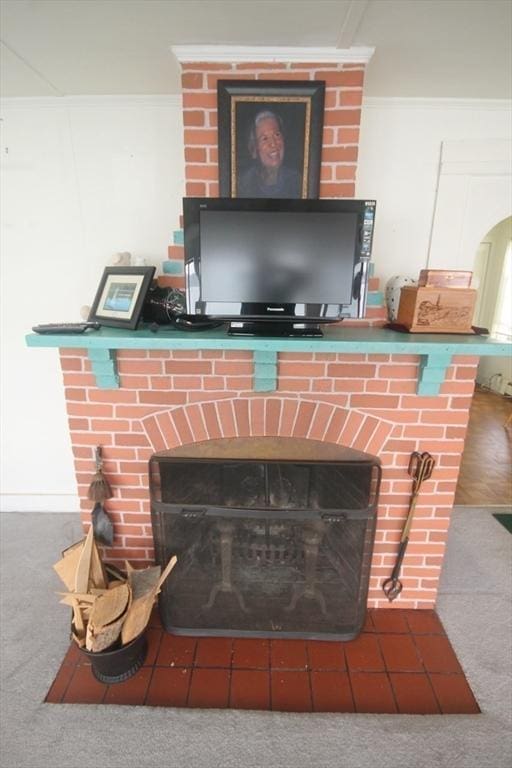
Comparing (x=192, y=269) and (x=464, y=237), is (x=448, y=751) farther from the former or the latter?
(x=464, y=237)

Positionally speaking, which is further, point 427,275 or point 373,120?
point 373,120

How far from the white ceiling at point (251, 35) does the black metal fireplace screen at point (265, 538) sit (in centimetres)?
142

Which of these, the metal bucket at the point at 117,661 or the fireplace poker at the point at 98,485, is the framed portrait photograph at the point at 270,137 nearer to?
the fireplace poker at the point at 98,485

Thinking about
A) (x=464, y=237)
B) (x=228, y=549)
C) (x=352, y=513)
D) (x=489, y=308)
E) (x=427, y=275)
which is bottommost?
(x=228, y=549)

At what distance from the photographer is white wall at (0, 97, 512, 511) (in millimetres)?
1723

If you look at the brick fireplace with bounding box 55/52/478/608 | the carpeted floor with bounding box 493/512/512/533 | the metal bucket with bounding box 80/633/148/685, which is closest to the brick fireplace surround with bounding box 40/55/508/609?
the brick fireplace with bounding box 55/52/478/608

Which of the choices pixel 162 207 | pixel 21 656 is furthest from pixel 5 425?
pixel 162 207

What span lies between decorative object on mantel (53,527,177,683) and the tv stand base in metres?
0.94

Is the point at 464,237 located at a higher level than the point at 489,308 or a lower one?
higher

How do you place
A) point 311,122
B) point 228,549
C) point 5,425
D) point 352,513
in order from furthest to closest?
point 5,425 → point 228,549 → point 352,513 → point 311,122

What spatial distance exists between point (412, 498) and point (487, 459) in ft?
7.14

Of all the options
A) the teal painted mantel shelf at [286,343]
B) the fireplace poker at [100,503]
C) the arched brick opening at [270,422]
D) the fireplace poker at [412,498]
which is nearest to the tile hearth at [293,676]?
the fireplace poker at [412,498]

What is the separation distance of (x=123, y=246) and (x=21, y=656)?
186cm

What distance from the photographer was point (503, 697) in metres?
1.40
